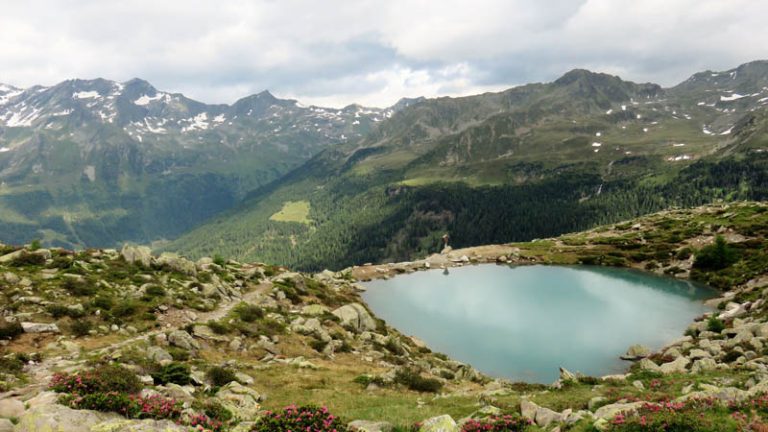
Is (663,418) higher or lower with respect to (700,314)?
higher

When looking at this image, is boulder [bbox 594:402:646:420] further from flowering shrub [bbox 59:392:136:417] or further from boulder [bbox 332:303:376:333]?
boulder [bbox 332:303:376:333]

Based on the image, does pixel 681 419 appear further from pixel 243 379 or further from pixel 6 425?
pixel 243 379

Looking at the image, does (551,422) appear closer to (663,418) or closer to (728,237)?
(663,418)

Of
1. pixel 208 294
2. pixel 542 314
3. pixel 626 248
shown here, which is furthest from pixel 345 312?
pixel 626 248

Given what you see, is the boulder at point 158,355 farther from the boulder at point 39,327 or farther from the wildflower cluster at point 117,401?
Answer: the boulder at point 39,327

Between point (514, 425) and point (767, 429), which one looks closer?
point (767, 429)

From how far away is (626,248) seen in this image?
392 feet

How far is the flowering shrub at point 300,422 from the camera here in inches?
656

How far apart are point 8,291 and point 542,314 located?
7251 cm

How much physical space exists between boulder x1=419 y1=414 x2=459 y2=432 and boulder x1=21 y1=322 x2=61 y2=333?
29000 millimetres

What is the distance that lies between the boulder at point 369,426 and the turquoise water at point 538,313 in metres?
33.6

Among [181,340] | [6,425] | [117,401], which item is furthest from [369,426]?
[181,340]

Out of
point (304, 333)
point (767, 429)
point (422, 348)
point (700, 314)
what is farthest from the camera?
point (700, 314)

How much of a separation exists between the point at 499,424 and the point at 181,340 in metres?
25.6
